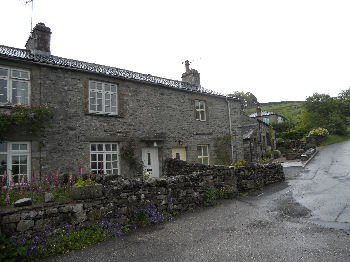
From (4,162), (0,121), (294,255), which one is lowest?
(294,255)

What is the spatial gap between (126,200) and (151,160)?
24.4ft

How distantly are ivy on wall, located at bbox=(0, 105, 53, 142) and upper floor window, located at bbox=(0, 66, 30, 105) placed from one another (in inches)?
26.1

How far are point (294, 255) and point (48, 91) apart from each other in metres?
10.4

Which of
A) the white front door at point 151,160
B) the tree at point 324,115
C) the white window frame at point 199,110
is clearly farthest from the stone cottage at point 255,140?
the white front door at point 151,160

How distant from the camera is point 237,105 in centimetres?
1816

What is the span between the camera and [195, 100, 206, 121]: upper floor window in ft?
52.3

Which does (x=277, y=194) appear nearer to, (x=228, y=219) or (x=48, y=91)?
(x=228, y=219)

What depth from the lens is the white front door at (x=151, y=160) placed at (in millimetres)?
12938

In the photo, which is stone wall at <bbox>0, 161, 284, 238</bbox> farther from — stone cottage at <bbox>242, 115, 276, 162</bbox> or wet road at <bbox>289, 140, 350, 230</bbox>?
stone cottage at <bbox>242, 115, 276, 162</bbox>

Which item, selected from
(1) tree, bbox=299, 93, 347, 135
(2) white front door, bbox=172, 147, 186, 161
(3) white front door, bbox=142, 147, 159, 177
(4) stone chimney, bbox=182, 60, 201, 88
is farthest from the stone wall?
(1) tree, bbox=299, 93, 347, 135

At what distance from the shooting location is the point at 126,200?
228 inches

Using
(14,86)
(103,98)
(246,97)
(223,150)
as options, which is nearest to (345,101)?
(246,97)

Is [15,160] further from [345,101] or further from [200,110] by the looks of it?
[345,101]

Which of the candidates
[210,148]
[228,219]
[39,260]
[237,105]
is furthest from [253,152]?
[39,260]
